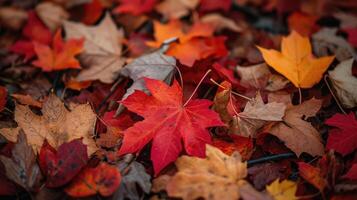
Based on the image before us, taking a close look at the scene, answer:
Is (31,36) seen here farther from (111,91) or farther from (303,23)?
(303,23)

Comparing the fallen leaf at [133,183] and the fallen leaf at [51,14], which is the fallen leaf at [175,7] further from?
the fallen leaf at [133,183]

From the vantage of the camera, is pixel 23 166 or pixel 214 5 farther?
pixel 214 5

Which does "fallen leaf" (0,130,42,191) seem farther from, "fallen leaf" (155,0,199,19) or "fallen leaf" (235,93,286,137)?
"fallen leaf" (155,0,199,19)

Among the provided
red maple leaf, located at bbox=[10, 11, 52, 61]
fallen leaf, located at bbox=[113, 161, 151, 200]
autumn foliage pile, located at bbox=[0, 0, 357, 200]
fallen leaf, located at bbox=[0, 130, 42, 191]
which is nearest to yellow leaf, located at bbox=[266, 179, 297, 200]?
autumn foliage pile, located at bbox=[0, 0, 357, 200]

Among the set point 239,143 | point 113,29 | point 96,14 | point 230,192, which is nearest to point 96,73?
point 113,29

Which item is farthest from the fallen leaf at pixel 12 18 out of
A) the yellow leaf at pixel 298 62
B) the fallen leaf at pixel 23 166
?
the yellow leaf at pixel 298 62

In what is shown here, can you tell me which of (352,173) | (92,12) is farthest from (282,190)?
(92,12)

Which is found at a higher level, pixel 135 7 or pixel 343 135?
pixel 135 7

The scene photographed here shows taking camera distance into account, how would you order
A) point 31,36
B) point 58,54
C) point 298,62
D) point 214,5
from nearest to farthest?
point 298,62 → point 58,54 → point 31,36 → point 214,5
